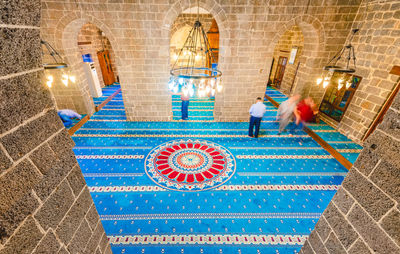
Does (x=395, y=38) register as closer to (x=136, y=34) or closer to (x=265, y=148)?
(x=265, y=148)

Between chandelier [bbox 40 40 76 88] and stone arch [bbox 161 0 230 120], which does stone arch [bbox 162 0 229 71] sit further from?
chandelier [bbox 40 40 76 88]

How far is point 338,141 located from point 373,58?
2653 mm

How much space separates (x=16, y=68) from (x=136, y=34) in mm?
5434

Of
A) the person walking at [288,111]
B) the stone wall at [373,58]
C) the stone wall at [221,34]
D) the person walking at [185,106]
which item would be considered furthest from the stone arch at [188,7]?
the stone wall at [373,58]

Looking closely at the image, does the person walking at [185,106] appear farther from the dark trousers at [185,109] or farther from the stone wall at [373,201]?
the stone wall at [373,201]

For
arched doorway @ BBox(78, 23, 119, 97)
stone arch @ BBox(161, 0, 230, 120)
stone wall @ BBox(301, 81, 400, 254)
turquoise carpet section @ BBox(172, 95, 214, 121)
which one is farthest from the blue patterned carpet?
arched doorway @ BBox(78, 23, 119, 97)

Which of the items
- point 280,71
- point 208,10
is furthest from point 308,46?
point 280,71

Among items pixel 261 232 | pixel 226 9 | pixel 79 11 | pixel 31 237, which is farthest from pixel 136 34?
pixel 261 232

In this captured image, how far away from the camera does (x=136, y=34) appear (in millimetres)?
5535

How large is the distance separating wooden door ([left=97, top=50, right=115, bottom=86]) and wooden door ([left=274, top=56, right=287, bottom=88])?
34.1ft

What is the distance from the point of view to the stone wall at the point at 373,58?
191 inches

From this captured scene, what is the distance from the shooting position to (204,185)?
421 centimetres

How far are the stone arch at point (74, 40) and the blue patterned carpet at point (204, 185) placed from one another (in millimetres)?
1657

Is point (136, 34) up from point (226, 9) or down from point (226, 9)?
down
